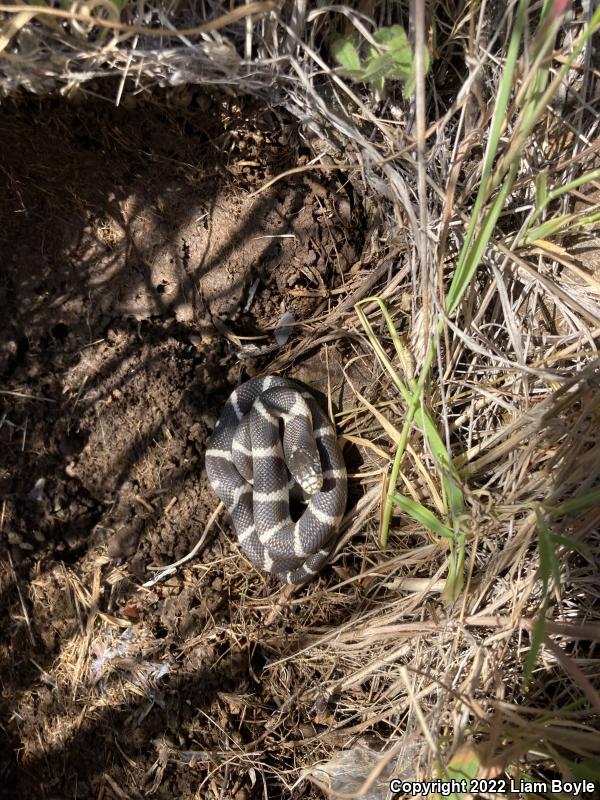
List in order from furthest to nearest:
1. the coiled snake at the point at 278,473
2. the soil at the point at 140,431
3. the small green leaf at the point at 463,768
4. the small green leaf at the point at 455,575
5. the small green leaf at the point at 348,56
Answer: the coiled snake at the point at 278,473, the soil at the point at 140,431, the small green leaf at the point at 455,575, the small green leaf at the point at 348,56, the small green leaf at the point at 463,768

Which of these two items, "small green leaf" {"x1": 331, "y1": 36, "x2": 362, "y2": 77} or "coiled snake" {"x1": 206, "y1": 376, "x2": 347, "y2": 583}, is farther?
"coiled snake" {"x1": 206, "y1": 376, "x2": 347, "y2": 583}

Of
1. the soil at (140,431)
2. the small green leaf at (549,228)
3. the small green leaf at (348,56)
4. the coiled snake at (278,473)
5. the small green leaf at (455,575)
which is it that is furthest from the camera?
the coiled snake at (278,473)

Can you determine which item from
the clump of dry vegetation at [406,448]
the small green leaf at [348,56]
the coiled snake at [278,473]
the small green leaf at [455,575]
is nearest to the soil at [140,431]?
the clump of dry vegetation at [406,448]

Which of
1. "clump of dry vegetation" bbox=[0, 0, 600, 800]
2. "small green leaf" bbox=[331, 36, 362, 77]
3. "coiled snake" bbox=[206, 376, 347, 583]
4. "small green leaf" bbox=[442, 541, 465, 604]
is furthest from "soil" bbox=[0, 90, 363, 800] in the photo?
"small green leaf" bbox=[442, 541, 465, 604]

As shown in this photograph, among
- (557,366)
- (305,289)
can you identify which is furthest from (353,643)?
(305,289)

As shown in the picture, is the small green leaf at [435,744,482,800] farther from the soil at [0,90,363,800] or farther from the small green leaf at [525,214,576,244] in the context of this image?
the small green leaf at [525,214,576,244]

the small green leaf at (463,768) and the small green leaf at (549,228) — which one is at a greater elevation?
the small green leaf at (549,228)

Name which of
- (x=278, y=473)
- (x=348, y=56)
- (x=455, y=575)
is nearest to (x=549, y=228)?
(x=348, y=56)

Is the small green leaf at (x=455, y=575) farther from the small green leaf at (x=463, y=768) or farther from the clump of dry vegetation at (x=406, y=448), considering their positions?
the small green leaf at (x=463, y=768)
